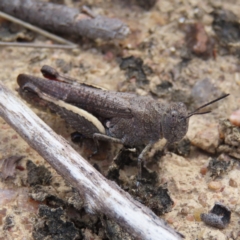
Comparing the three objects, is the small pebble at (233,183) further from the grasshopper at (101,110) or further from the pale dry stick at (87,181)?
the pale dry stick at (87,181)

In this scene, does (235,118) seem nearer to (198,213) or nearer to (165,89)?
(165,89)

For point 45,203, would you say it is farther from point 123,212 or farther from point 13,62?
point 13,62

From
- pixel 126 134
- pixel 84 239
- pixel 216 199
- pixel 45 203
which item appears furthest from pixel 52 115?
pixel 216 199

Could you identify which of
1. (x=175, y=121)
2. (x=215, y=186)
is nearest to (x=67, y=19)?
(x=175, y=121)

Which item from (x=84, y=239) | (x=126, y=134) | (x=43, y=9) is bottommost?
(x=84, y=239)

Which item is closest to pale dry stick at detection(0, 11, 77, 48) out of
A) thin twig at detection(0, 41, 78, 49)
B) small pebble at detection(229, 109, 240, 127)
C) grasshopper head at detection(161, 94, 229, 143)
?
thin twig at detection(0, 41, 78, 49)

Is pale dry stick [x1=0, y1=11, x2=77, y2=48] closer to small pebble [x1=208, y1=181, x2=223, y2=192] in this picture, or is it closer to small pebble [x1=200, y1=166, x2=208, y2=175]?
small pebble [x1=200, y1=166, x2=208, y2=175]
